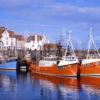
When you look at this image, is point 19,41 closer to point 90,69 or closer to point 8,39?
point 8,39

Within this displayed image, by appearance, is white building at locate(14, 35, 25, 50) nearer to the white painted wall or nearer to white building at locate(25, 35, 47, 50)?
white building at locate(25, 35, 47, 50)

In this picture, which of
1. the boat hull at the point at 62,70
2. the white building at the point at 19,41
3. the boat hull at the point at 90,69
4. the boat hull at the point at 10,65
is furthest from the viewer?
the white building at the point at 19,41

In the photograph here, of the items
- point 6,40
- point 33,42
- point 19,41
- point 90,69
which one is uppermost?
point 6,40

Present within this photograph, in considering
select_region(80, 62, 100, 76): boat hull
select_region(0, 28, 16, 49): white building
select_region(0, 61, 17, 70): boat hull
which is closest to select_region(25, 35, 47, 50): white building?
select_region(0, 28, 16, 49): white building

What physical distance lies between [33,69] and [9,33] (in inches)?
2730

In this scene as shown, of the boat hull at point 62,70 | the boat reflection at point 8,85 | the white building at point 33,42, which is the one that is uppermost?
the white building at point 33,42

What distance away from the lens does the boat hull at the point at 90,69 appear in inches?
3137

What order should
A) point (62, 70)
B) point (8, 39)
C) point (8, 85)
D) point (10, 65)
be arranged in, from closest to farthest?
point (8, 85) → point (62, 70) → point (10, 65) → point (8, 39)

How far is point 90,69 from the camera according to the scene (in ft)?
265

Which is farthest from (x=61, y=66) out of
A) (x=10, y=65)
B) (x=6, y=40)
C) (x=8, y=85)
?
(x=6, y=40)

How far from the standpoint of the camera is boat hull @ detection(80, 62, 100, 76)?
79688 mm

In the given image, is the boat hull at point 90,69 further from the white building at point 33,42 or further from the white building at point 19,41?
the white building at point 19,41

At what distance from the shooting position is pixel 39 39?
16475 cm

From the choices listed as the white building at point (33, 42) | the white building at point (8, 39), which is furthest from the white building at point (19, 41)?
the white building at point (33, 42)
